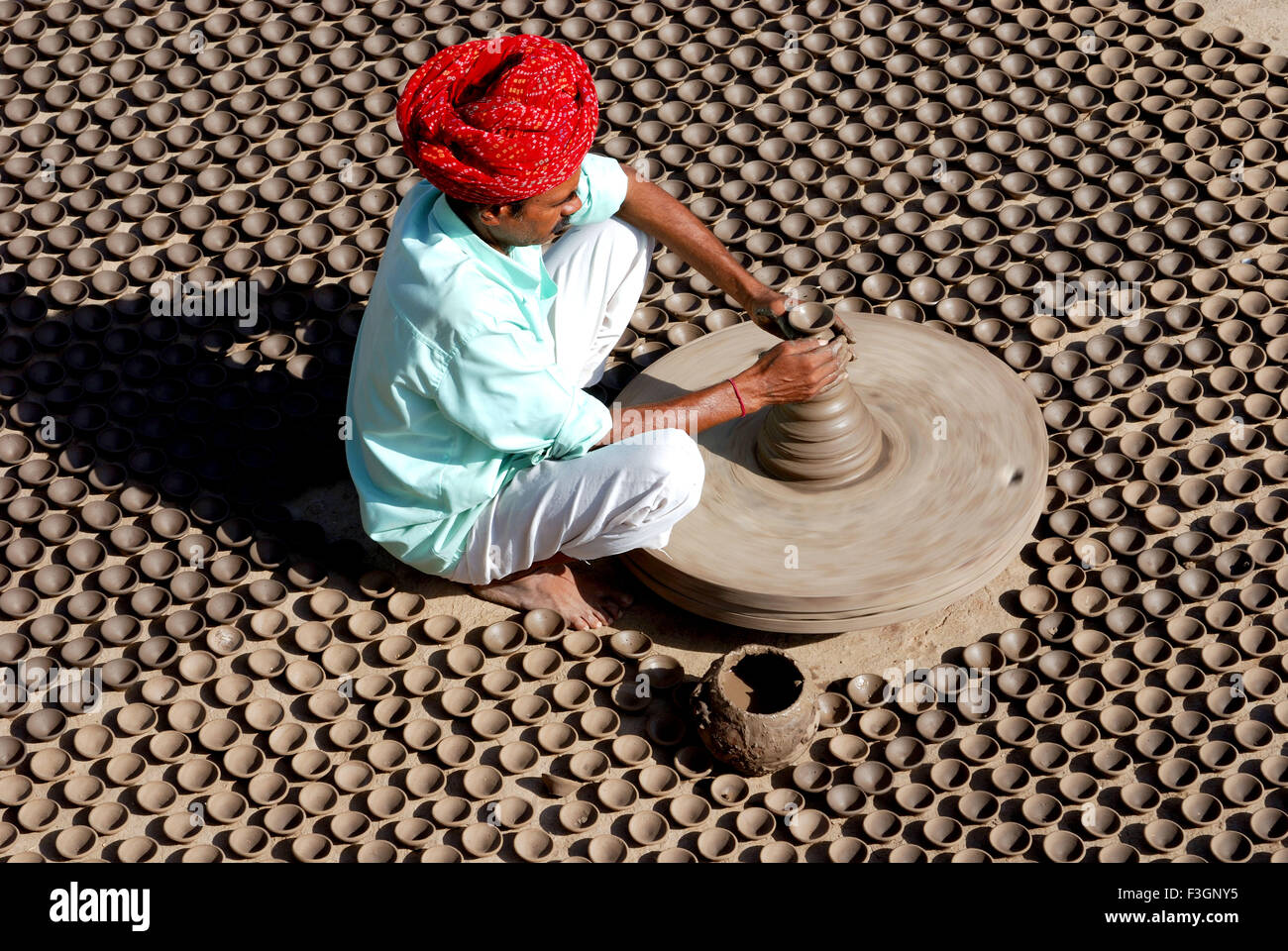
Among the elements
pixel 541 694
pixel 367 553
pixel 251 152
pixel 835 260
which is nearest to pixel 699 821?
pixel 541 694

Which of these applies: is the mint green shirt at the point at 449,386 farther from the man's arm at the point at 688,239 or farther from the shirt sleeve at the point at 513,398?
the man's arm at the point at 688,239

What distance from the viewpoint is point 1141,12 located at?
679 cm

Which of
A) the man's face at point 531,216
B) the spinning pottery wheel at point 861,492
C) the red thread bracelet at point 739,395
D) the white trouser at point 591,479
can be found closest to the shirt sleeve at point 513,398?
the white trouser at point 591,479

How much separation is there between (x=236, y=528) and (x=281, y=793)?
1.00 meters

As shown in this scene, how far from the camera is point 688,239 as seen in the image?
17.1ft

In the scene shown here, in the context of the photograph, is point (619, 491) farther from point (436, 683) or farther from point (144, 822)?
point (144, 822)

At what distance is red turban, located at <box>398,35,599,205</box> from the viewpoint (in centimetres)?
423

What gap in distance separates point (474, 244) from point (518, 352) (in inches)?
13.0

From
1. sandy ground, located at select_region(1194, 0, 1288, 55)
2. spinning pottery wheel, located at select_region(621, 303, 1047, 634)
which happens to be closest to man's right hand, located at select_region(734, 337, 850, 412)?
spinning pottery wheel, located at select_region(621, 303, 1047, 634)

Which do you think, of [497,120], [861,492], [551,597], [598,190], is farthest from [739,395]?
[497,120]

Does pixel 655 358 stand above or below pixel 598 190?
below

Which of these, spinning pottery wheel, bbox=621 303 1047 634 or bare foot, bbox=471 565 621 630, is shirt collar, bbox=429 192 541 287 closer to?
spinning pottery wheel, bbox=621 303 1047 634

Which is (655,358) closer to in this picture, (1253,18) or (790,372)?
(790,372)

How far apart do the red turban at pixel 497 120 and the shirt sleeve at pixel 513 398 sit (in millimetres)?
401
